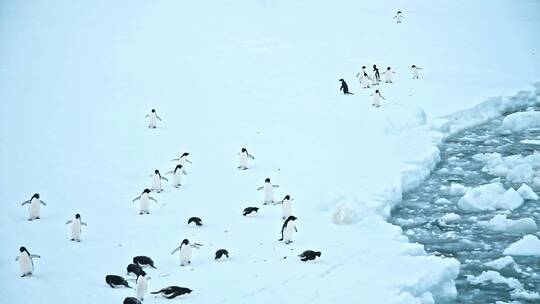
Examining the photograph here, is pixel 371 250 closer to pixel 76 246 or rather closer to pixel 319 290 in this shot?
pixel 319 290

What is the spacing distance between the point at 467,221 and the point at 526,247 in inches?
61.0

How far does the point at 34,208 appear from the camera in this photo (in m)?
12.2

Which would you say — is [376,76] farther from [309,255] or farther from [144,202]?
[309,255]

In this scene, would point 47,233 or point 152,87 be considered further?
point 152,87

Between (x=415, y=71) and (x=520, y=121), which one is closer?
(x=520, y=121)

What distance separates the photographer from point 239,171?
48.9ft

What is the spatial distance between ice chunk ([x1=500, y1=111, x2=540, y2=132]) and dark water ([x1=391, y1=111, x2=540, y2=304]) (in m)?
0.59

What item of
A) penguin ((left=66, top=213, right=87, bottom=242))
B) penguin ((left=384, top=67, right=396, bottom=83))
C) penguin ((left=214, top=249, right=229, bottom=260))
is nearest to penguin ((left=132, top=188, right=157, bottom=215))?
penguin ((left=66, top=213, right=87, bottom=242))

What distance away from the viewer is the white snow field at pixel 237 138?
399 inches

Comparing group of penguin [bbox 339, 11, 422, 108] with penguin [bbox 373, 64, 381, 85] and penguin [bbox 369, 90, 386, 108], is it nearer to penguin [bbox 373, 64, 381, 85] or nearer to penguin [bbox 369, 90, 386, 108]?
penguin [bbox 373, 64, 381, 85]

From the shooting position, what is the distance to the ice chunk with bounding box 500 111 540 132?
59.7 ft

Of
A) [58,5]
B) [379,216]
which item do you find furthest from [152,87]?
[58,5]

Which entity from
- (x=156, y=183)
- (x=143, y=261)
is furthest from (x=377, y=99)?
(x=143, y=261)

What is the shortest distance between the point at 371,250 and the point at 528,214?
3591 mm
